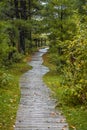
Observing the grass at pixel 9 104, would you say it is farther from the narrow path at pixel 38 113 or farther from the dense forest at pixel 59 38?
the dense forest at pixel 59 38

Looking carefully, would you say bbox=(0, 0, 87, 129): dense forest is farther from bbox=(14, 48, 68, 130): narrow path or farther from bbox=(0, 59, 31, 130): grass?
bbox=(14, 48, 68, 130): narrow path

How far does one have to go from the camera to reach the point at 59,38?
25.1 metres

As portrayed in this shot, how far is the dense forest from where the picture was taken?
12.6 m

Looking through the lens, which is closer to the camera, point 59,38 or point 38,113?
point 38,113

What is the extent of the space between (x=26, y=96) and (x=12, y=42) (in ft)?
48.8

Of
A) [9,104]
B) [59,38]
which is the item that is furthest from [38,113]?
[59,38]

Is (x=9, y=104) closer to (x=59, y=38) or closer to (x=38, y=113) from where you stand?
(x=38, y=113)

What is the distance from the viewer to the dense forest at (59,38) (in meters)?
12.6

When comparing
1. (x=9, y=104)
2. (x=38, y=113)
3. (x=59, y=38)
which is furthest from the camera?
(x=59, y=38)

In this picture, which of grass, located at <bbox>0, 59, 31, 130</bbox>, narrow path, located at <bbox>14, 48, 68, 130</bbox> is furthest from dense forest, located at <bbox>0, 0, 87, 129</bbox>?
narrow path, located at <bbox>14, 48, 68, 130</bbox>

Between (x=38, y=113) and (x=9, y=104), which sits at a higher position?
(x=38, y=113)

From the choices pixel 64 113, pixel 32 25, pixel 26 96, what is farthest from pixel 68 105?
pixel 32 25

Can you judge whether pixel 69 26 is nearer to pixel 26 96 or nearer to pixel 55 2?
pixel 55 2

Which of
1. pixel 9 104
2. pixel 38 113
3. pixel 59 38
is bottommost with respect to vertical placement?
pixel 59 38
